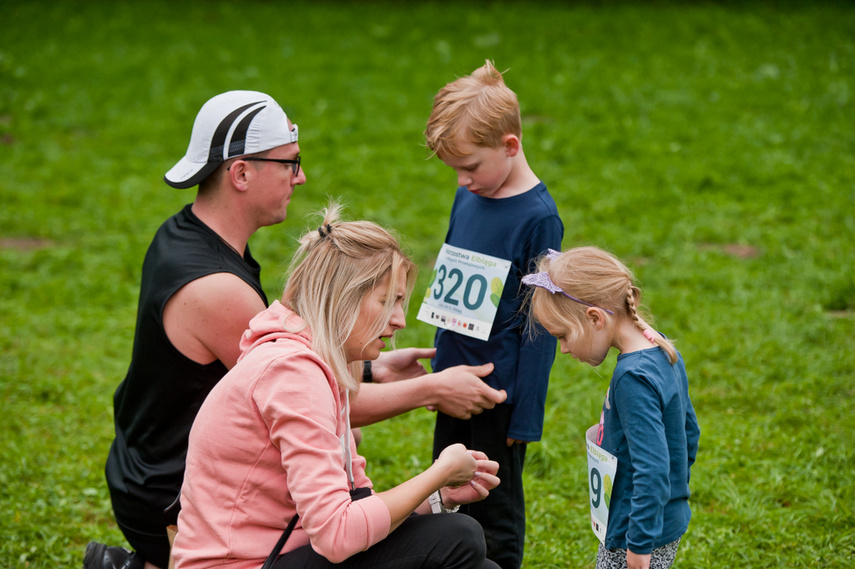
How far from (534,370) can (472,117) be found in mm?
826

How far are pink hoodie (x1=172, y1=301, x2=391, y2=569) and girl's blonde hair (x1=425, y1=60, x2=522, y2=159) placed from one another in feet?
2.98

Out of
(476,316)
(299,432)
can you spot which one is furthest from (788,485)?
(299,432)

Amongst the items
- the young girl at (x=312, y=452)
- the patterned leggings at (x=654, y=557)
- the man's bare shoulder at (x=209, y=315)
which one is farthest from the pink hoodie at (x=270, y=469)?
the patterned leggings at (x=654, y=557)

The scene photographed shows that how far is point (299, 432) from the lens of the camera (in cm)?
192

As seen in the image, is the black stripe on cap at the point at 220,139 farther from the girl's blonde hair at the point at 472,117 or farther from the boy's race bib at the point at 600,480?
the boy's race bib at the point at 600,480

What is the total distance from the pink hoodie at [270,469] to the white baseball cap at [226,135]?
0.74 m

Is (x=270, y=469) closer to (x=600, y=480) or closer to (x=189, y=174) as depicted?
(x=600, y=480)

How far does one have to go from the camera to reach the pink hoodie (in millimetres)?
1920

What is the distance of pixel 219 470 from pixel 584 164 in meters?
5.98

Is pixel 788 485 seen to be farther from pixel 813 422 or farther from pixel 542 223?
pixel 542 223

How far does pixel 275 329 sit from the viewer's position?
208 centimetres

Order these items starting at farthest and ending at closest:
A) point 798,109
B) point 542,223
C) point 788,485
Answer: point 798,109, point 788,485, point 542,223

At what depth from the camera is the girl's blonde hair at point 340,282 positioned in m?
2.11

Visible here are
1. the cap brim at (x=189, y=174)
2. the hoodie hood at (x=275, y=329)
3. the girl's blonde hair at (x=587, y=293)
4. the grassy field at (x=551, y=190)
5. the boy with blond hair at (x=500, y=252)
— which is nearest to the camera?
the hoodie hood at (x=275, y=329)
